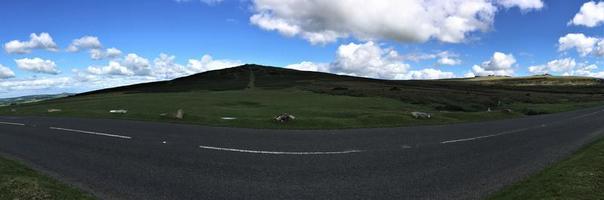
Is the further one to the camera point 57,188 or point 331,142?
point 331,142

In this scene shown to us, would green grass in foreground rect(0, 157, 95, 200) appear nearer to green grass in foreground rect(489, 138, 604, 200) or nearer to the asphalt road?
the asphalt road

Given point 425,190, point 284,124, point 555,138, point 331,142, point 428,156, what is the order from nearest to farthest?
point 425,190 < point 428,156 < point 331,142 < point 555,138 < point 284,124

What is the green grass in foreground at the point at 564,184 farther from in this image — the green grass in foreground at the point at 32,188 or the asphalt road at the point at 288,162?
the green grass in foreground at the point at 32,188

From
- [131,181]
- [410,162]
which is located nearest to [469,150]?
[410,162]

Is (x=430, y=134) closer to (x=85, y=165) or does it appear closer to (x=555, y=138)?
(x=555, y=138)

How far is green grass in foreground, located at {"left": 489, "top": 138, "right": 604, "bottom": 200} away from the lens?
953 cm

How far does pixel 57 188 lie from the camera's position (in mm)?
10453

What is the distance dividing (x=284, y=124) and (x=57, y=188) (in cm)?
1760

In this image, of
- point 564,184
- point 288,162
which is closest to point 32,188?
point 288,162

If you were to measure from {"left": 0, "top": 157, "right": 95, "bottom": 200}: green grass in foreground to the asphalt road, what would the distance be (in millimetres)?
570

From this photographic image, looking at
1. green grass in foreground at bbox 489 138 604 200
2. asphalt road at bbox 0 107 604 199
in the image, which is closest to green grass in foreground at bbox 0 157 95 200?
asphalt road at bbox 0 107 604 199

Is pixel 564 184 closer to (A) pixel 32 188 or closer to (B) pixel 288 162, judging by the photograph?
(B) pixel 288 162

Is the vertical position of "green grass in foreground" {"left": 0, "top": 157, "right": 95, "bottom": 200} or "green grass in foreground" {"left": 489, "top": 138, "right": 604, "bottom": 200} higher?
"green grass in foreground" {"left": 0, "top": 157, "right": 95, "bottom": 200}

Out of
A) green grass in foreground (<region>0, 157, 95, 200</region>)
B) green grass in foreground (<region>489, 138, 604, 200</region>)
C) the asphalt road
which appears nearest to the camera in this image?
green grass in foreground (<region>489, 138, 604, 200</region>)
